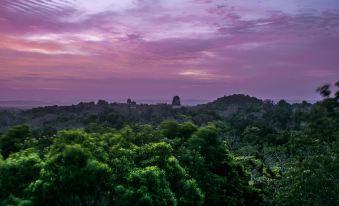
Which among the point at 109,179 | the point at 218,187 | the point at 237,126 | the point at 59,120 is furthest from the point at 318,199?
the point at 59,120

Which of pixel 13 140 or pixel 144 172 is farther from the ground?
pixel 13 140

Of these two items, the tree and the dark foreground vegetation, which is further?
the tree

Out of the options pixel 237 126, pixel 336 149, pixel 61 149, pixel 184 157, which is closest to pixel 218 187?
pixel 184 157

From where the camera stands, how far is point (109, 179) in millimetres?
27250

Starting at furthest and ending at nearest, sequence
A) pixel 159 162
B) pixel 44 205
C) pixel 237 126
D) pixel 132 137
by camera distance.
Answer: pixel 237 126 < pixel 132 137 < pixel 159 162 < pixel 44 205

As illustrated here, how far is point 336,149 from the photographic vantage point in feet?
113

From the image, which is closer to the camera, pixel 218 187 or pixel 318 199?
pixel 318 199

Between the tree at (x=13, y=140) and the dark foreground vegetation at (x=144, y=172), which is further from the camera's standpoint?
the tree at (x=13, y=140)

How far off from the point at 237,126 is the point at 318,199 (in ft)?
230

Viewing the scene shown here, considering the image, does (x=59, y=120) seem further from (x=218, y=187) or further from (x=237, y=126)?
Answer: (x=218, y=187)

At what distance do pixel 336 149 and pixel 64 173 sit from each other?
70.9 feet

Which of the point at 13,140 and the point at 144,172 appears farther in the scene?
the point at 13,140

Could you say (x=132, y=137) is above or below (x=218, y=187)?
above

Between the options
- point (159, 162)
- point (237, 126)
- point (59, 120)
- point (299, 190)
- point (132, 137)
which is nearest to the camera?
point (159, 162)
